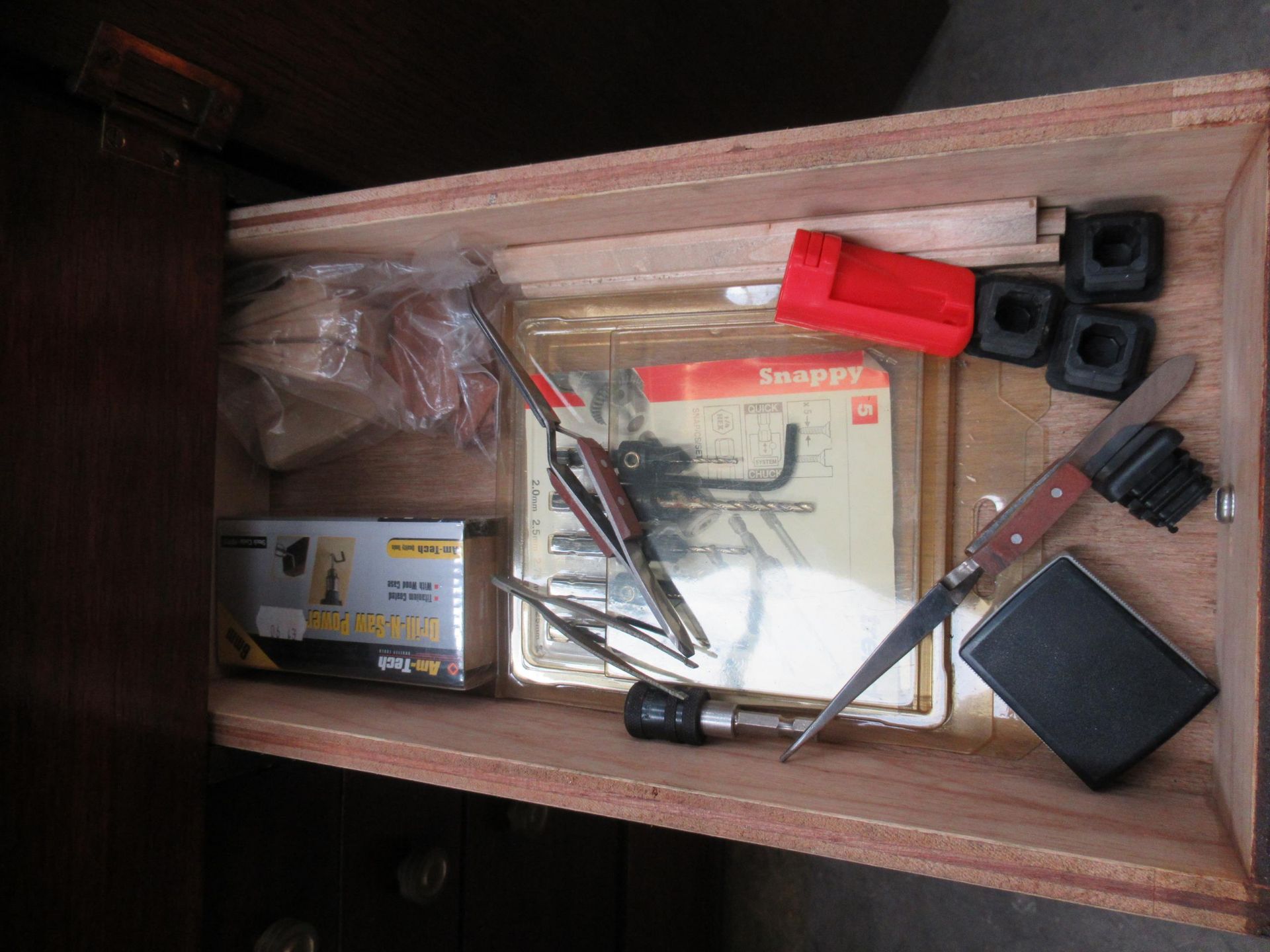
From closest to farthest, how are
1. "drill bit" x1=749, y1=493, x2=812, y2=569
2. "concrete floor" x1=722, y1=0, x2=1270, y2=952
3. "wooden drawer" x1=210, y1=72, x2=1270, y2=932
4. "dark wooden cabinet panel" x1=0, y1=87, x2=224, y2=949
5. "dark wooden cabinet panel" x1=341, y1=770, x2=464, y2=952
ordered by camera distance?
"wooden drawer" x1=210, y1=72, x2=1270, y2=932 < "dark wooden cabinet panel" x1=0, y1=87, x2=224, y2=949 < "drill bit" x1=749, y1=493, x2=812, y2=569 < "dark wooden cabinet panel" x1=341, y1=770, x2=464, y2=952 < "concrete floor" x1=722, y1=0, x2=1270, y2=952

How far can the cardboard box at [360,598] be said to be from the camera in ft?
2.21

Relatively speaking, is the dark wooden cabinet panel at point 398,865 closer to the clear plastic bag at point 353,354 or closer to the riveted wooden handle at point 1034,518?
the clear plastic bag at point 353,354

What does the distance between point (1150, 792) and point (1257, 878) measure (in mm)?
136

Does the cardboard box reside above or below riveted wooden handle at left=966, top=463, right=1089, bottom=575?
below

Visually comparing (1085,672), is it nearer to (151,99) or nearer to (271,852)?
(271,852)

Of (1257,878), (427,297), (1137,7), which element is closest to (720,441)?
(427,297)

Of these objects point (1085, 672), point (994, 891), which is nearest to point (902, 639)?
point (1085, 672)

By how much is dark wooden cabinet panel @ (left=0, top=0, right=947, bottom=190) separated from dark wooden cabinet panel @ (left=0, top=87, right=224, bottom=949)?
0.08 m

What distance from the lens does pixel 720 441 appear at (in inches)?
25.4

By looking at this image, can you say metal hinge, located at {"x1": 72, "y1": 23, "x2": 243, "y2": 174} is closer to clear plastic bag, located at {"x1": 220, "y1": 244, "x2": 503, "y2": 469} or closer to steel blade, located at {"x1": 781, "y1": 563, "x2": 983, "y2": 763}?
clear plastic bag, located at {"x1": 220, "y1": 244, "x2": 503, "y2": 469}

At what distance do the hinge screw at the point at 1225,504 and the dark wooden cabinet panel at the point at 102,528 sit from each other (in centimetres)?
71

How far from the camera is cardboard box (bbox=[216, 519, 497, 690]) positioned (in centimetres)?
67

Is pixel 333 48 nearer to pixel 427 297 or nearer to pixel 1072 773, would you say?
pixel 427 297

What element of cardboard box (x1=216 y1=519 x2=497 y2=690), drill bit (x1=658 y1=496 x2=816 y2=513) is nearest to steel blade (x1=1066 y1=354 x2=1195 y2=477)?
drill bit (x1=658 y1=496 x2=816 y2=513)
